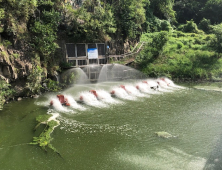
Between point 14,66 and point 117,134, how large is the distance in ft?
35.0

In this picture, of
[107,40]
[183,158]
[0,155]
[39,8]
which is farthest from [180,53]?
[0,155]

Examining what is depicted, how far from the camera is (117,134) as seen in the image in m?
10.5

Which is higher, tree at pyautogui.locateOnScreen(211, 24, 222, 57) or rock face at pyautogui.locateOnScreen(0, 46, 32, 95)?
tree at pyautogui.locateOnScreen(211, 24, 222, 57)

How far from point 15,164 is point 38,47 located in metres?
12.5

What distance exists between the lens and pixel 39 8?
66.8ft

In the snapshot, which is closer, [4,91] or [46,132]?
[46,132]

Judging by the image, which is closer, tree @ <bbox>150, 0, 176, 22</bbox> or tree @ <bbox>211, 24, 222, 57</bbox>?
tree @ <bbox>211, 24, 222, 57</bbox>

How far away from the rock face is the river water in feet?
6.64

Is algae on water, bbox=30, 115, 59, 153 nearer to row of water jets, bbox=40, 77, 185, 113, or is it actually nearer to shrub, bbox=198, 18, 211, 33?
row of water jets, bbox=40, 77, 185, 113

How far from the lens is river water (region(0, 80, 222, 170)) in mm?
8031

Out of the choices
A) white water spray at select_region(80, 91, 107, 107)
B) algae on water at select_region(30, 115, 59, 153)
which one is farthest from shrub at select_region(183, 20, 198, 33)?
algae on water at select_region(30, 115, 59, 153)

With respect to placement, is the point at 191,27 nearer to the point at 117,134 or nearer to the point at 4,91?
the point at 117,134

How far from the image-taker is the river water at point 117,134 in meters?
8.03

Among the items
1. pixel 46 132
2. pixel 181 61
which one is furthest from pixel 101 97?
pixel 181 61
